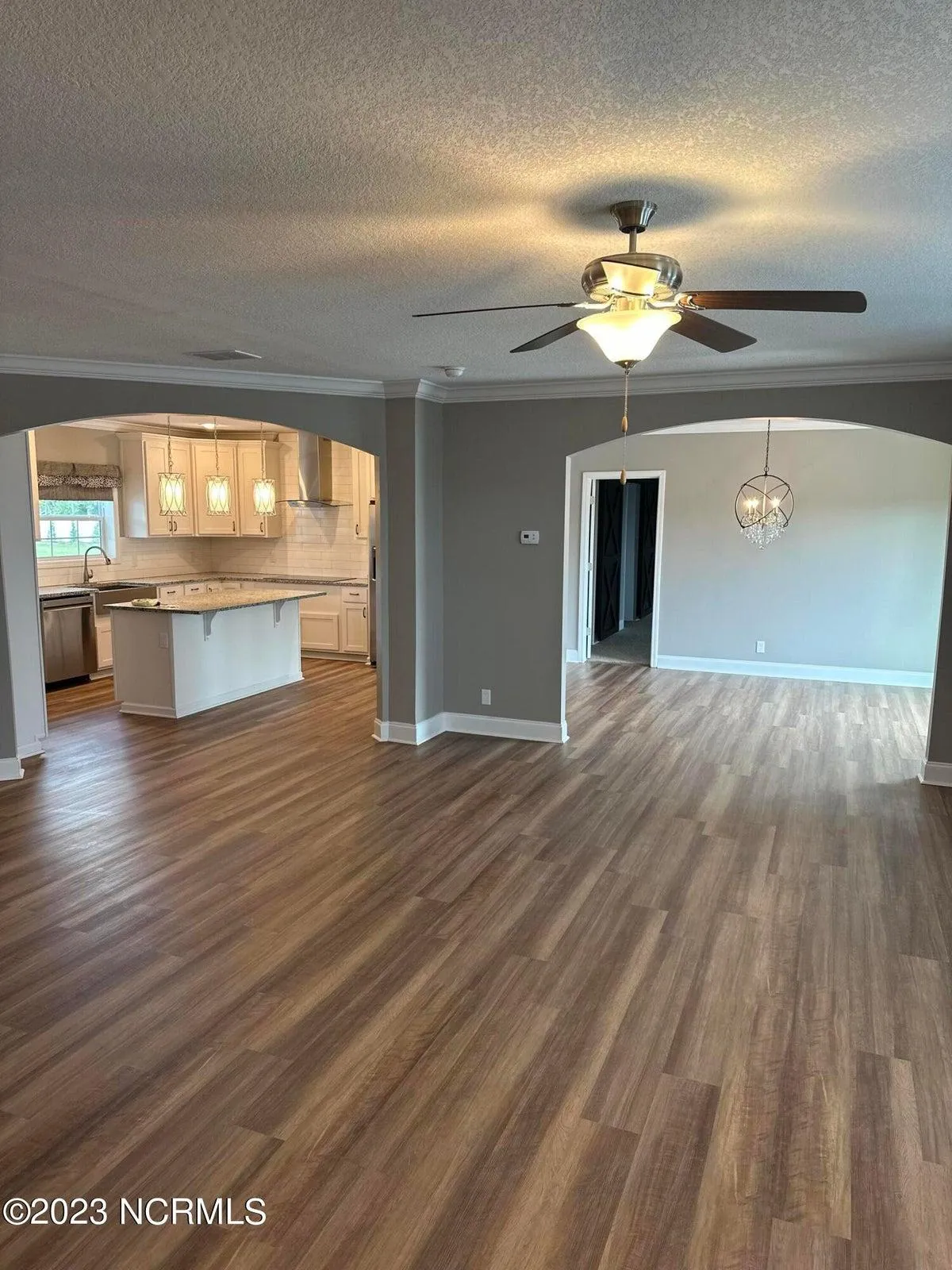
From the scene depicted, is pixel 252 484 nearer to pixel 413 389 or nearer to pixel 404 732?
pixel 413 389

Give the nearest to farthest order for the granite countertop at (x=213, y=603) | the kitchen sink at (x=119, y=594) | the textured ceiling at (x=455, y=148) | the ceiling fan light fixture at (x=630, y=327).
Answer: the textured ceiling at (x=455, y=148) → the ceiling fan light fixture at (x=630, y=327) → the granite countertop at (x=213, y=603) → the kitchen sink at (x=119, y=594)

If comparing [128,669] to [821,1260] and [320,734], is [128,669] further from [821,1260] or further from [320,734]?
[821,1260]

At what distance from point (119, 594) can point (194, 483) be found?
5.23ft

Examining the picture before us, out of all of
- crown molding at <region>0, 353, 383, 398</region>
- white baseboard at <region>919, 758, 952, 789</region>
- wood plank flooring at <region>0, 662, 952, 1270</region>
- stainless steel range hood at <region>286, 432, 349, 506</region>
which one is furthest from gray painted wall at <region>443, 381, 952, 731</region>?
stainless steel range hood at <region>286, 432, 349, 506</region>

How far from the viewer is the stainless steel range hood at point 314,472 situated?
884cm

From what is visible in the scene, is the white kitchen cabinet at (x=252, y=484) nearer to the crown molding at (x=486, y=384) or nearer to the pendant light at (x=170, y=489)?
the pendant light at (x=170, y=489)

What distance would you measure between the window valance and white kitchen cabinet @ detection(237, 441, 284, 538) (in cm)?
128

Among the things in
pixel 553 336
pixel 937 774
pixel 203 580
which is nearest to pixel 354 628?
pixel 203 580

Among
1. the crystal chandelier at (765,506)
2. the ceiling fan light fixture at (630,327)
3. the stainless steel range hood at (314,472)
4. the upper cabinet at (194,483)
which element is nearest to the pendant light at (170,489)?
the upper cabinet at (194,483)

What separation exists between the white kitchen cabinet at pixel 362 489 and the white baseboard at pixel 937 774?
583 cm

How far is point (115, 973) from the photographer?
3098 millimetres

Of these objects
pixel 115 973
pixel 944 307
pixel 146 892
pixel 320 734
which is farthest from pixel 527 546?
pixel 115 973

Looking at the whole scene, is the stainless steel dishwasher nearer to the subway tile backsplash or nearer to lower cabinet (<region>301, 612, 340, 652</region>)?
the subway tile backsplash

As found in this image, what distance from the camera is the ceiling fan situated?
2199mm
